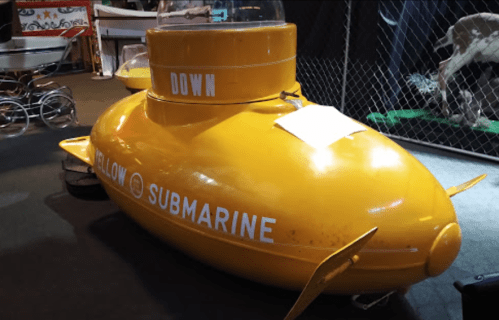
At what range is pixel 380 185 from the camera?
37.2 inches

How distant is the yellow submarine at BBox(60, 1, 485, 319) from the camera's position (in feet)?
2.99

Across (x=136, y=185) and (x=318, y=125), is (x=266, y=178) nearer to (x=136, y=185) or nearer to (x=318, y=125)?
(x=318, y=125)

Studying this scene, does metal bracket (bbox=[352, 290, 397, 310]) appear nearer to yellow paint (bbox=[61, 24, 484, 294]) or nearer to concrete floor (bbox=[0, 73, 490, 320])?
concrete floor (bbox=[0, 73, 490, 320])

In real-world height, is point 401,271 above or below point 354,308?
above

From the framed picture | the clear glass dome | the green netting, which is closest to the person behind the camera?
the clear glass dome

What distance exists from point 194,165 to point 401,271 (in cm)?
59

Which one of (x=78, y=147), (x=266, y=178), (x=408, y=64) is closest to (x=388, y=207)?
(x=266, y=178)

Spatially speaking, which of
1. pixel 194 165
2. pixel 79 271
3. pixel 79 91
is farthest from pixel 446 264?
pixel 79 91

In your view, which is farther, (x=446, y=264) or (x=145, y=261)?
(x=145, y=261)

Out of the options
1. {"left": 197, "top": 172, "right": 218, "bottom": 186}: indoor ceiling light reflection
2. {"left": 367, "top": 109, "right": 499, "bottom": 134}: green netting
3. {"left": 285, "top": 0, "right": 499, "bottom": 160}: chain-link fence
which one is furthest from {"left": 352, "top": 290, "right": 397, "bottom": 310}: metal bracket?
{"left": 367, "top": 109, "right": 499, "bottom": 134}: green netting

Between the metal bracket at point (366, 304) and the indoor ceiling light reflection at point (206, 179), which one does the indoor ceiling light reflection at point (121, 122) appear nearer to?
the indoor ceiling light reflection at point (206, 179)

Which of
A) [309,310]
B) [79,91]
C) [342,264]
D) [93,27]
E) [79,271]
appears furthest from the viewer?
[93,27]

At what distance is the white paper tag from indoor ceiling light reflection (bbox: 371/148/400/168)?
10 centimetres

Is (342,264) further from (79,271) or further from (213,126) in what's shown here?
(79,271)
